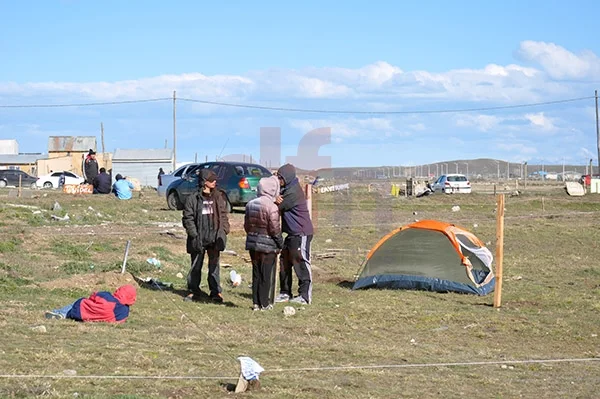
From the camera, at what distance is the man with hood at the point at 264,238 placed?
1352 centimetres

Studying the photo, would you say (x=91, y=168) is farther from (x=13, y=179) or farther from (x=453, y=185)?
(x=453, y=185)

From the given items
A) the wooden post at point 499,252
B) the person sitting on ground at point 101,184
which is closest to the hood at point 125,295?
the wooden post at point 499,252

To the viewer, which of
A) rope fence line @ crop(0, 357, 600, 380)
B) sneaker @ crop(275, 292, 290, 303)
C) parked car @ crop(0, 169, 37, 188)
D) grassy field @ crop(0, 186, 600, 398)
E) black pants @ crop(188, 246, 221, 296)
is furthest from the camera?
parked car @ crop(0, 169, 37, 188)

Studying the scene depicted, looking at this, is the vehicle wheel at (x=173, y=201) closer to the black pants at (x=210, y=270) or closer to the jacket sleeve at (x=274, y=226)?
the black pants at (x=210, y=270)

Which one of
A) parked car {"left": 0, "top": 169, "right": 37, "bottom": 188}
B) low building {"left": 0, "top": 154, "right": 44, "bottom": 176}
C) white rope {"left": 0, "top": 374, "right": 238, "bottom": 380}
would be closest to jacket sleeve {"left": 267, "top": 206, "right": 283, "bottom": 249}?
white rope {"left": 0, "top": 374, "right": 238, "bottom": 380}

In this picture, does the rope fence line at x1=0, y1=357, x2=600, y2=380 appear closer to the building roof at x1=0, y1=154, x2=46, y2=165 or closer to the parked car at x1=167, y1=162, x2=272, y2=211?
the parked car at x1=167, y1=162, x2=272, y2=211

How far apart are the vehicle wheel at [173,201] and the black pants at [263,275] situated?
1736cm

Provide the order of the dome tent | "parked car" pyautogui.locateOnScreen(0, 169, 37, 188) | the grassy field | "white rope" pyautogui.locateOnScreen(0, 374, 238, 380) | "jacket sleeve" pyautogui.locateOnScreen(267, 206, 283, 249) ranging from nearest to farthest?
"white rope" pyautogui.locateOnScreen(0, 374, 238, 380) < the grassy field < "jacket sleeve" pyautogui.locateOnScreen(267, 206, 283, 249) < the dome tent < "parked car" pyautogui.locateOnScreen(0, 169, 37, 188)

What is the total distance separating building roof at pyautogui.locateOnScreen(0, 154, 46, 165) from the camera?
3497 inches

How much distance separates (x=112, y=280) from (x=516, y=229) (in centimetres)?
1782

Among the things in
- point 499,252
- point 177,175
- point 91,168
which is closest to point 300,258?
point 499,252

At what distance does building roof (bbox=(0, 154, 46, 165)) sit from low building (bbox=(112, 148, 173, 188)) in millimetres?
20920

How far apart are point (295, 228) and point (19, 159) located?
3172 inches

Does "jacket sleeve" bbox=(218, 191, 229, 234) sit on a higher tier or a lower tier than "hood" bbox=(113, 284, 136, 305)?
higher
